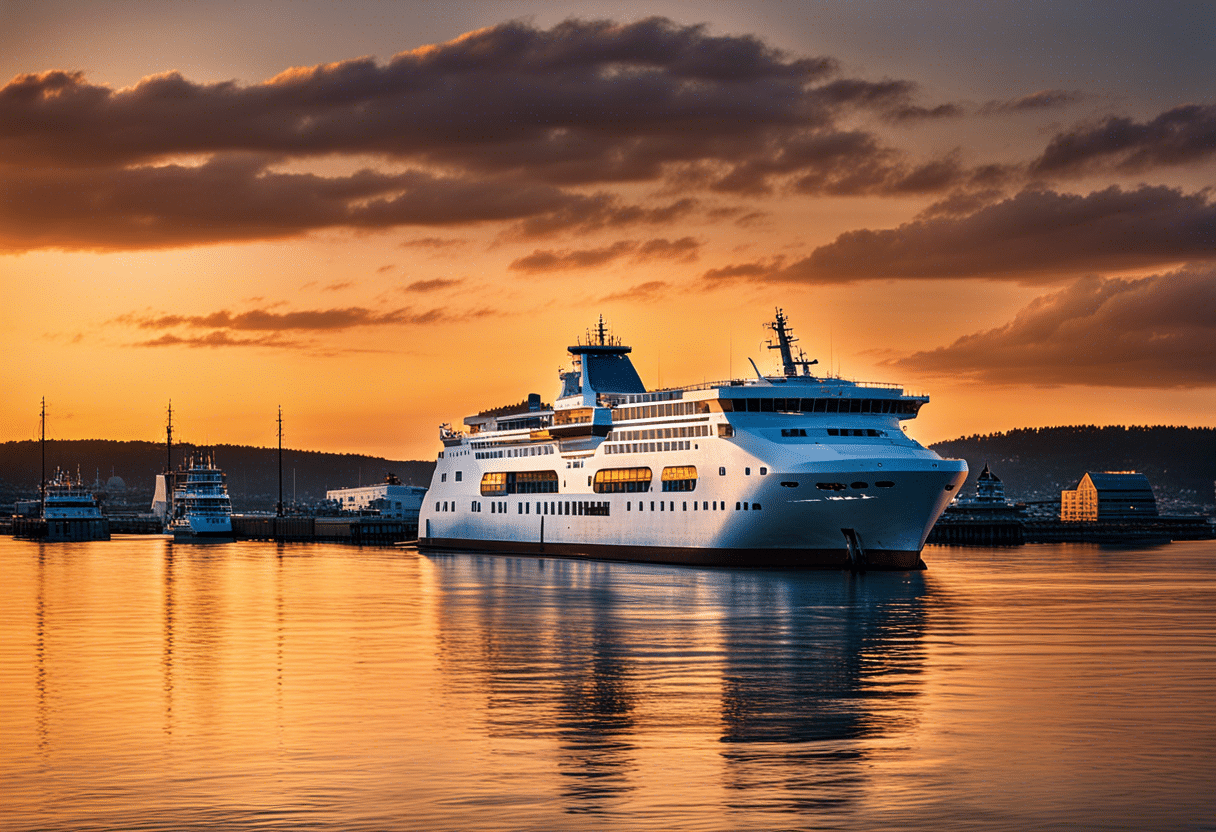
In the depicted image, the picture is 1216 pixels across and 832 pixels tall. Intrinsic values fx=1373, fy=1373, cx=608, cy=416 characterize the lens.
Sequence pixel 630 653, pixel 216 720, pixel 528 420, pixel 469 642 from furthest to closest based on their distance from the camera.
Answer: pixel 528 420, pixel 469 642, pixel 630 653, pixel 216 720

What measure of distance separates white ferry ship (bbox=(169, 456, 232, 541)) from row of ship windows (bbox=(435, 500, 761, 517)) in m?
49.8

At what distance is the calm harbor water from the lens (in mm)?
23422

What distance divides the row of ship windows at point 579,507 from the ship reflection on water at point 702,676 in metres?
13.5

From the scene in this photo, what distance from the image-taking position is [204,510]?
17025cm

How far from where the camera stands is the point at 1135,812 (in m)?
23.0

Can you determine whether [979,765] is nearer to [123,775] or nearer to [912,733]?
[912,733]

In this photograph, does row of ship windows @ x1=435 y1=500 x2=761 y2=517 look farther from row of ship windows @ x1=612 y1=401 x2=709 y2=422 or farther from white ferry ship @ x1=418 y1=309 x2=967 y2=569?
row of ship windows @ x1=612 y1=401 x2=709 y2=422

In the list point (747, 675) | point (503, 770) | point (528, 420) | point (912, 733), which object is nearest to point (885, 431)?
point (528, 420)

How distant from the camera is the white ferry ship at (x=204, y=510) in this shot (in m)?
169

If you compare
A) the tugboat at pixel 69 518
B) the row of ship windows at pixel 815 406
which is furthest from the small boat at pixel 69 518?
the row of ship windows at pixel 815 406

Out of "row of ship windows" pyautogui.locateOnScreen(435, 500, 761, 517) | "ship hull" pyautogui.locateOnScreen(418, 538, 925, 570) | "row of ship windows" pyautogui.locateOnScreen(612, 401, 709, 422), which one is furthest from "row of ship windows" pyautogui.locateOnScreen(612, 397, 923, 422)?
"ship hull" pyautogui.locateOnScreen(418, 538, 925, 570)

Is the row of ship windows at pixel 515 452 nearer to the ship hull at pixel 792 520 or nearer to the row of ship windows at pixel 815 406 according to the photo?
the ship hull at pixel 792 520

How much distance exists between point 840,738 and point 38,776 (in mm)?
16074

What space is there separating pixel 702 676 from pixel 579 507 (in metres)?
66.8
